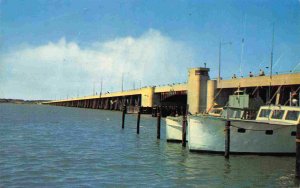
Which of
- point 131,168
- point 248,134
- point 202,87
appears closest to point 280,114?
point 248,134

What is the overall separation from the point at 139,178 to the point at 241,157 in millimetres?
10390

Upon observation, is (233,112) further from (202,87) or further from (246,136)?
(202,87)

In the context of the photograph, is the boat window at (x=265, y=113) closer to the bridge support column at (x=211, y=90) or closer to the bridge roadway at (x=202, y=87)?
the bridge roadway at (x=202, y=87)

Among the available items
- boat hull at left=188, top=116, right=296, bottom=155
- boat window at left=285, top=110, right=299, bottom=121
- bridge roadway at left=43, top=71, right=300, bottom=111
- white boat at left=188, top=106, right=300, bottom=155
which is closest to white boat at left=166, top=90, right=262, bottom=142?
bridge roadway at left=43, top=71, right=300, bottom=111

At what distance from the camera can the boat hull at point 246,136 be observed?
3142cm

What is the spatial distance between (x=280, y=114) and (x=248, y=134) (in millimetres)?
3383

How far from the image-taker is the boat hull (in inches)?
1237

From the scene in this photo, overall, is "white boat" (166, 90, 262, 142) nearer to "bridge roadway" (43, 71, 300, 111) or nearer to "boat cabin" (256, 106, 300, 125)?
"boat cabin" (256, 106, 300, 125)

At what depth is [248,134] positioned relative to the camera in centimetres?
3172

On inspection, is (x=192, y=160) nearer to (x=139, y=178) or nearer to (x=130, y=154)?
(x=130, y=154)

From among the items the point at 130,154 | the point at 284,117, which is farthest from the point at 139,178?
the point at 284,117

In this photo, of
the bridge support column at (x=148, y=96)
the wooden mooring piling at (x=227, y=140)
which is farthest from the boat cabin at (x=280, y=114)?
the bridge support column at (x=148, y=96)

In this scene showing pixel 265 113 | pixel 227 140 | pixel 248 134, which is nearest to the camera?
pixel 227 140

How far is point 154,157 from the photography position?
31.8m
